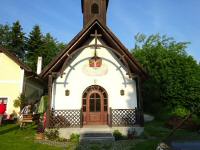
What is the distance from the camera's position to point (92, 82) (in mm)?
17688

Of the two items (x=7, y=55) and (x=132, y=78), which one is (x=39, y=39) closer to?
(x=7, y=55)

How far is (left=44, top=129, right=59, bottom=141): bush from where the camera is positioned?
Answer: 1451cm

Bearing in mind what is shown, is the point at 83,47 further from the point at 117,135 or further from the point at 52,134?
the point at 117,135

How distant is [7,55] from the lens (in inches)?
951

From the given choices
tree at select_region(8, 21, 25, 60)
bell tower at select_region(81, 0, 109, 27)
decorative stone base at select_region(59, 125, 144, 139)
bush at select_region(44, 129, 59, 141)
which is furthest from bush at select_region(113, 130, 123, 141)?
tree at select_region(8, 21, 25, 60)

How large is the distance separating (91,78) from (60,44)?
115ft

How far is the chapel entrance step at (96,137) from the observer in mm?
13480

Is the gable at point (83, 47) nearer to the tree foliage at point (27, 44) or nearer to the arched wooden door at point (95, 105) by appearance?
the arched wooden door at point (95, 105)

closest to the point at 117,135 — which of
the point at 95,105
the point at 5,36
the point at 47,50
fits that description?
the point at 95,105

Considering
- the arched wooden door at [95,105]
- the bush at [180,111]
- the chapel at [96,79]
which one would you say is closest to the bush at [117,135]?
the chapel at [96,79]

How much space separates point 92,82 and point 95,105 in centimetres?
151

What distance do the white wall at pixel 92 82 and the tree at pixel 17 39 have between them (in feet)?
102

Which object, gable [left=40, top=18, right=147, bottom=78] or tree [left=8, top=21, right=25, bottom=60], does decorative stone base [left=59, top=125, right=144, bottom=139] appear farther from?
tree [left=8, top=21, right=25, bottom=60]

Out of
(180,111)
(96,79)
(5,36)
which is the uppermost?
(5,36)
